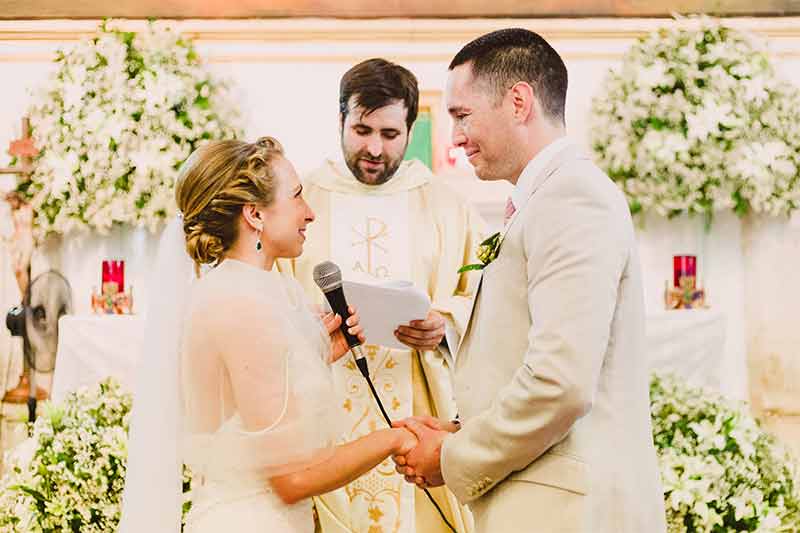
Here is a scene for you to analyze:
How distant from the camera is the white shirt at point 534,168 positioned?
2422 millimetres

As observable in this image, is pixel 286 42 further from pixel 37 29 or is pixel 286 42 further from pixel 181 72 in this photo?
pixel 37 29

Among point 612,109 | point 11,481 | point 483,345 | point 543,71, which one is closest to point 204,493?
point 483,345

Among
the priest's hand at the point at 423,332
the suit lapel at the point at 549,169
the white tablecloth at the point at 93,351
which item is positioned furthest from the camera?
the white tablecloth at the point at 93,351

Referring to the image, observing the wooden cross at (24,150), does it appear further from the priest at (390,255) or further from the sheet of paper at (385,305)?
the sheet of paper at (385,305)

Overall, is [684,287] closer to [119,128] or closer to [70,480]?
[119,128]

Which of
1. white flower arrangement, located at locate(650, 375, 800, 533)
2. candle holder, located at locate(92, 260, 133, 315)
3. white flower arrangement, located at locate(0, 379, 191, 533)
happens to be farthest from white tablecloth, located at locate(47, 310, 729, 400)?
white flower arrangement, located at locate(0, 379, 191, 533)

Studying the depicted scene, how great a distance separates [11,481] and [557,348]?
131 inches

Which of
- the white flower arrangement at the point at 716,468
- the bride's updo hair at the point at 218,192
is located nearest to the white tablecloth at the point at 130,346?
the white flower arrangement at the point at 716,468

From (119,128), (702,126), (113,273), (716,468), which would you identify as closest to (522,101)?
(716,468)

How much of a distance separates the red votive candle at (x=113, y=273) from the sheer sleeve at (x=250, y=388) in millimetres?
2962

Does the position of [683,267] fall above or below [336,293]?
below

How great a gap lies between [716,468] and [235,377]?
2.55m

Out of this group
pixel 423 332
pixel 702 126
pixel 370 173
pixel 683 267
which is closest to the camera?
pixel 423 332

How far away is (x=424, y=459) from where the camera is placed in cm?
260
